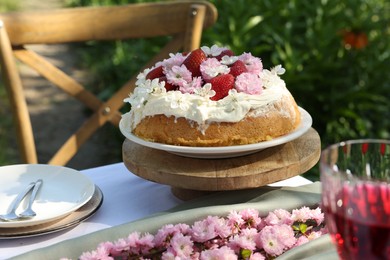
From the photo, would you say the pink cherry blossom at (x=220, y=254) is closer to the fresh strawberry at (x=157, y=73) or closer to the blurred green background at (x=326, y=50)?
the fresh strawberry at (x=157, y=73)

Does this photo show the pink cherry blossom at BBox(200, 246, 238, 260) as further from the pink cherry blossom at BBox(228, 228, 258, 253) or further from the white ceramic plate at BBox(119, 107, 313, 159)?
the white ceramic plate at BBox(119, 107, 313, 159)

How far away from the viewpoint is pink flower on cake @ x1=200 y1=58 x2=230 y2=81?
1.25 meters

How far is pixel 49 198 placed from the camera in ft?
3.93

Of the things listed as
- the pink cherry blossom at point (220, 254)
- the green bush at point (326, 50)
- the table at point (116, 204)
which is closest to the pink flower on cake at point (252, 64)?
the table at point (116, 204)

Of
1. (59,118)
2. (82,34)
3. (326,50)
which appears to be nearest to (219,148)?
(82,34)

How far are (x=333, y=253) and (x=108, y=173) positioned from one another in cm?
55

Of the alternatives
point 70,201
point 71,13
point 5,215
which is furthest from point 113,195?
point 71,13

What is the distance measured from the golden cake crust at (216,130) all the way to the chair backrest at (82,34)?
684 mm

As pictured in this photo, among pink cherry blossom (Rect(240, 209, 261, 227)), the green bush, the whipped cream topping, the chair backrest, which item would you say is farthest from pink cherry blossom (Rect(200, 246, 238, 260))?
the green bush

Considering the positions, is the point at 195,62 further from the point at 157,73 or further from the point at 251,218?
the point at 251,218

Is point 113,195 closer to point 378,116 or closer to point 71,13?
point 71,13

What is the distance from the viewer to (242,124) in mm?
1258

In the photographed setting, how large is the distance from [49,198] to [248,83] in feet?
1.32

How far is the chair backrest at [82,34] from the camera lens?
1878 millimetres
